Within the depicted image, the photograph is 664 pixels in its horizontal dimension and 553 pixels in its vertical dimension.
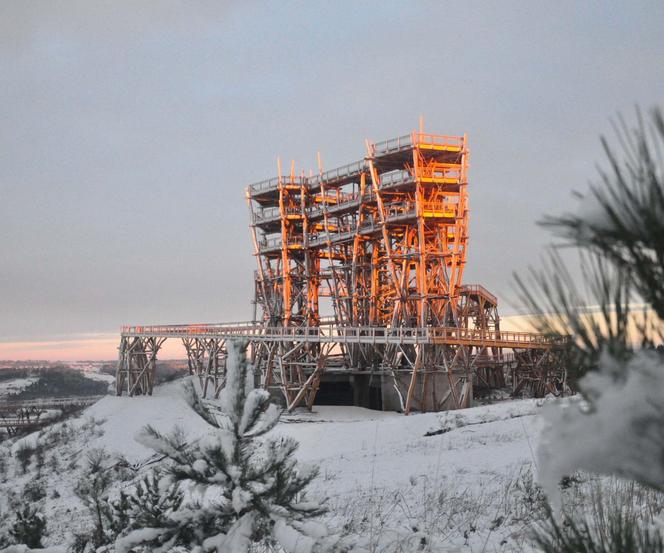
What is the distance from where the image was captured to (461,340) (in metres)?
28.4

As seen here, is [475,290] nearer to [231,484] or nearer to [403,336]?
[403,336]

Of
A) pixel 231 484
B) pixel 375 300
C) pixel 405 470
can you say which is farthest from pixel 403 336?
pixel 231 484

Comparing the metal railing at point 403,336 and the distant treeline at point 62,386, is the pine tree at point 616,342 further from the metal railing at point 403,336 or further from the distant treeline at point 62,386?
the distant treeline at point 62,386

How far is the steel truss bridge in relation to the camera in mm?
29983

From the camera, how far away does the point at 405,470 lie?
443 inches

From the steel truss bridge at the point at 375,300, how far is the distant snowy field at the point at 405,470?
12.6 feet

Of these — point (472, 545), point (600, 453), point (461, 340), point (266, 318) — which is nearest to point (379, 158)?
point (461, 340)

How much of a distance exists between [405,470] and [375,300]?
26.9 m

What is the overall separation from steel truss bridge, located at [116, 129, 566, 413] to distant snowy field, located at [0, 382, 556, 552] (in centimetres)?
383

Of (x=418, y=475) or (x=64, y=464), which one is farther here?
(x=64, y=464)

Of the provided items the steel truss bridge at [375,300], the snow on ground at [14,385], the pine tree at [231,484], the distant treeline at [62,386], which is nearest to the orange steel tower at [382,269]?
the steel truss bridge at [375,300]

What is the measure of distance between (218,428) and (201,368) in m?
36.6

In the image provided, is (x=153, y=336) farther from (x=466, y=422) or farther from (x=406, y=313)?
(x=466, y=422)

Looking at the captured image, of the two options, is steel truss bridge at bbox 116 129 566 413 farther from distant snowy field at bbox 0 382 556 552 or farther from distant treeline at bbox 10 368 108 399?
distant treeline at bbox 10 368 108 399
